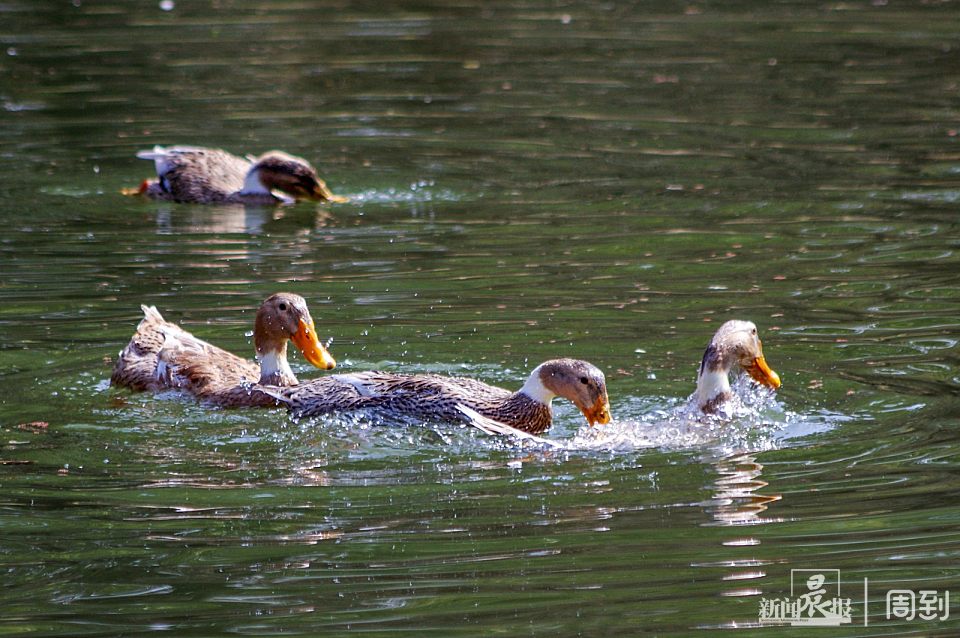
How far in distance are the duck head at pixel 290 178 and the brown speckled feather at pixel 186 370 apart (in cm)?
489

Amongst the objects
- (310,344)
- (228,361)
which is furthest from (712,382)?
(228,361)

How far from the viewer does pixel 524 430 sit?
8.90 m

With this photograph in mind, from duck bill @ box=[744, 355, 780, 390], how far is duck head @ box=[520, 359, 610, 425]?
0.94 meters

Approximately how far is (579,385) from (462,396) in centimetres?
71

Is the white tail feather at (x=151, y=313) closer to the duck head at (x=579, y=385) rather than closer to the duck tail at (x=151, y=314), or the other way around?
the duck tail at (x=151, y=314)

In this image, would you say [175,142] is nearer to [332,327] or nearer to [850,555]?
[332,327]

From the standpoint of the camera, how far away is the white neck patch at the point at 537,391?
8.91 m

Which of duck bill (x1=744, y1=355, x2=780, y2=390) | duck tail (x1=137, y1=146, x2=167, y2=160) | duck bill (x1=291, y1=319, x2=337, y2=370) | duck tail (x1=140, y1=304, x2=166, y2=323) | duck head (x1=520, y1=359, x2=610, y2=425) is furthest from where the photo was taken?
duck tail (x1=137, y1=146, x2=167, y2=160)

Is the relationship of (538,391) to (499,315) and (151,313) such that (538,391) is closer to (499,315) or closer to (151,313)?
(499,315)

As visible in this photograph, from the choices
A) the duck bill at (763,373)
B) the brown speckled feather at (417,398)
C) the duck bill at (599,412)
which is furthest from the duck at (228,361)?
the duck bill at (763,373)

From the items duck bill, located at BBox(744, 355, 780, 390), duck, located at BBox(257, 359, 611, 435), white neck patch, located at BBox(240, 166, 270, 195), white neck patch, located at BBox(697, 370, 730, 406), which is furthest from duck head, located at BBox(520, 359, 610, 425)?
white neck patch, located at BBox(240, 166, 270, 195)

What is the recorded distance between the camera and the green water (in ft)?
22.3

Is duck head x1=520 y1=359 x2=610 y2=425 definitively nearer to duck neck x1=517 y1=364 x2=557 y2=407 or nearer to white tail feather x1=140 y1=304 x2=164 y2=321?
duck neck x1=517 y1=364 x2=557 y2=407

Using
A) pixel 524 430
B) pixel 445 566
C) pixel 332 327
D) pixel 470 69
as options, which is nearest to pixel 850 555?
pixel 445 566
